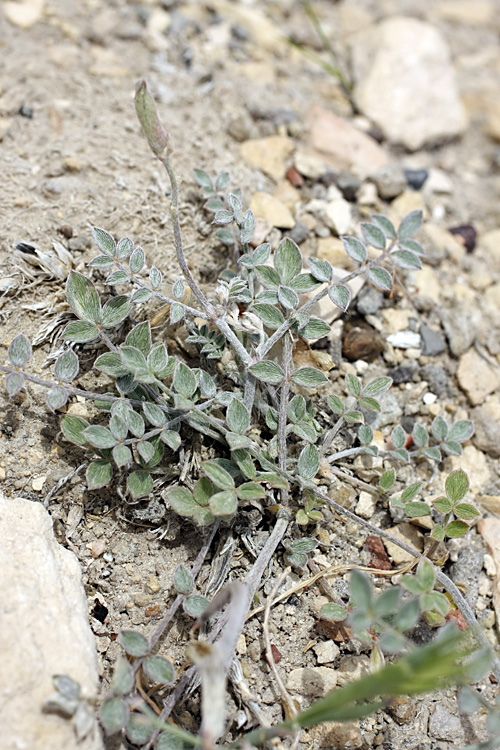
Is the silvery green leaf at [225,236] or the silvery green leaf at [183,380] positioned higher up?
the silvery green leaf at [225,236]

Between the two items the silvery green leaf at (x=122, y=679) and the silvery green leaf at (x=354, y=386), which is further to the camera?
the silvery green leaf at (x=354, y=386)

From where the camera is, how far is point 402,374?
2.52 m

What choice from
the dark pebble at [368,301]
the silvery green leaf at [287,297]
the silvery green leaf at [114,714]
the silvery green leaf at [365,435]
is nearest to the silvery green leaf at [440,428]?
the silvery green leaf at [365,435]

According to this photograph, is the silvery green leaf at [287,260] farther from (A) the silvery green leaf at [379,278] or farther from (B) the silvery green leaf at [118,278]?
(B) the silvery green leaf at [118,278]

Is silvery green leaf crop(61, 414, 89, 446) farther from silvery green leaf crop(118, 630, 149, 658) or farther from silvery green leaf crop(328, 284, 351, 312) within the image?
silvery green leaf crop(328, 284, 351, 312)

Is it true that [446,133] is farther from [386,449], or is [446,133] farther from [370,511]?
[370,511]

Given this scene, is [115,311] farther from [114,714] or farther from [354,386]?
[114,714]

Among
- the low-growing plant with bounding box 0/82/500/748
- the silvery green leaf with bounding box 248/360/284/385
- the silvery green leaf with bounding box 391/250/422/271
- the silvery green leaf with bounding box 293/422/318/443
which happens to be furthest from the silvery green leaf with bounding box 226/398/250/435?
the silvery green leaf with bounding box 391/250/422/271

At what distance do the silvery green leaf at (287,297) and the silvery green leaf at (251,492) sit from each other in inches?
22.5

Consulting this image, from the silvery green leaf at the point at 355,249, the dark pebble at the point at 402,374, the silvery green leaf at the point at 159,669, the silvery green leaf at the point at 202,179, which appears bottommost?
the silvery green leaf at the point at 159,669

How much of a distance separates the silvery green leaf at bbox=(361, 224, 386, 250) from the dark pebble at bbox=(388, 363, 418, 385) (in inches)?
25.8

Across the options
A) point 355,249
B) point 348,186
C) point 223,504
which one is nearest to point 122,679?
point 223,504

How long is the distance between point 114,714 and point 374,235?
1636 mm

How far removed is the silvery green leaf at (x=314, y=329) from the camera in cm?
198
